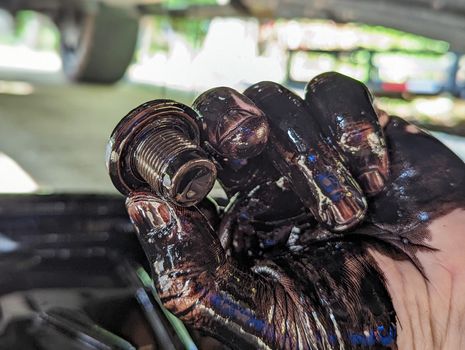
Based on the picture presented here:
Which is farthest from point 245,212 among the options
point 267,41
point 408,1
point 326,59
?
point 326,59

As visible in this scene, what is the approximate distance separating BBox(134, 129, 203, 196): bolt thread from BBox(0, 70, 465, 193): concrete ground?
0.86ft

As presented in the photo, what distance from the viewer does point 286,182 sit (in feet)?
1.39

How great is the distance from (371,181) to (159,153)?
0.57 feet

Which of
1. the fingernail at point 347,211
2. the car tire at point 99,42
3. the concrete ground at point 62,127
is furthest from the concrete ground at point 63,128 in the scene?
the fingernail at point 347,211

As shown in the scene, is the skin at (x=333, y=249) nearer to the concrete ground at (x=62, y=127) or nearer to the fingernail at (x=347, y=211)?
the fingernail at (x=347, y=211)

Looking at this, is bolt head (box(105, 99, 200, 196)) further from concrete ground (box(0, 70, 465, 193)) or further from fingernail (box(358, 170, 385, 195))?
concrete ground (box(0, 70, 465, 193))

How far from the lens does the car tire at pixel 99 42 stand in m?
2.72

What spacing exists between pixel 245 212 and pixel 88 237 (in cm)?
29

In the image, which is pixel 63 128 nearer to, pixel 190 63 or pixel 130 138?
pixel 190 63

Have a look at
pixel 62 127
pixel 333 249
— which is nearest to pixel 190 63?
pixel 62 127

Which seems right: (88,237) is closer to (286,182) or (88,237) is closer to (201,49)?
(286,182)

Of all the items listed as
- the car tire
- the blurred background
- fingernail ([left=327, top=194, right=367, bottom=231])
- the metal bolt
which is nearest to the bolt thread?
the metal bolt

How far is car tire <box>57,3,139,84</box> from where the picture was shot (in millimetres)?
2723

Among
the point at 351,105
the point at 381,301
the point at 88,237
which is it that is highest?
the point at 351,105
